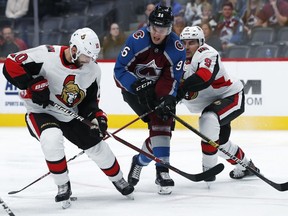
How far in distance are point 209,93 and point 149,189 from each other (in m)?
0.71

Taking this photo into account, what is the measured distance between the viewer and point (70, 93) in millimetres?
4297

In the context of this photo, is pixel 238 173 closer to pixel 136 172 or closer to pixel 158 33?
pixel 136 172

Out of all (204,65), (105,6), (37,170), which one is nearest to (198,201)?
(204,65)

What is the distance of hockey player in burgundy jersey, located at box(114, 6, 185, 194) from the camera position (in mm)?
4453

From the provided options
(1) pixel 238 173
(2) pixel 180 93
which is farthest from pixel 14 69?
(1) pixel 238 173

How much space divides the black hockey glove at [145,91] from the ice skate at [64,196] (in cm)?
66

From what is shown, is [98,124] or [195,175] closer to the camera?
[98,124]

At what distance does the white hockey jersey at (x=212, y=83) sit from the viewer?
474cm

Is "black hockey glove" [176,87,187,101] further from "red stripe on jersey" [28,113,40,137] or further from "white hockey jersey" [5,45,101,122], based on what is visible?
"red stripe on jersey" [28,113,40,137]

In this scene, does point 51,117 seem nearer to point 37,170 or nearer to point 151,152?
point 151,152

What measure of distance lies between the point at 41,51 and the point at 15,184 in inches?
42.3

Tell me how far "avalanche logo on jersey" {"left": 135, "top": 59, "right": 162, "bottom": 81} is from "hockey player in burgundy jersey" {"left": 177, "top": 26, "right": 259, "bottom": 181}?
0.16 meters

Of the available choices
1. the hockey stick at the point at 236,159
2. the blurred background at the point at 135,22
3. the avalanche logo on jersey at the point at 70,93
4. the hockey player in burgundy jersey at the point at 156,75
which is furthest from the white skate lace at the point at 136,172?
the blurred background at the point at 135,22

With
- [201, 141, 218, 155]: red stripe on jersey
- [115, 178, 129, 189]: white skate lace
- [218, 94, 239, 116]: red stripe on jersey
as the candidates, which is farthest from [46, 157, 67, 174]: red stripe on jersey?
[218, 94, 239, 116]: red stripe on jersey
